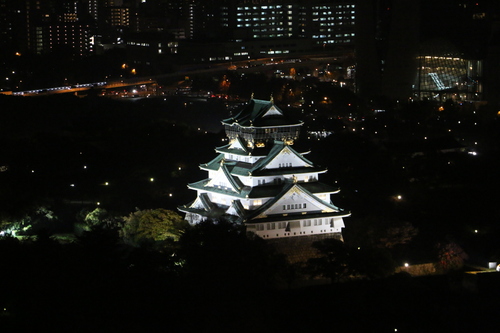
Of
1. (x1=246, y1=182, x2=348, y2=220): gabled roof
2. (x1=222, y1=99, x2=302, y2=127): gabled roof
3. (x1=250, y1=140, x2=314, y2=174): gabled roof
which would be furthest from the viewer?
(x1=222, y1=99, x2=302, y2=127): gabled roof

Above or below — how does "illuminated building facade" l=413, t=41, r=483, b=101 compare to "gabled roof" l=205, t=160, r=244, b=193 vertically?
below

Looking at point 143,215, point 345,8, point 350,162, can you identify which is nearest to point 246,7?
point 345,8

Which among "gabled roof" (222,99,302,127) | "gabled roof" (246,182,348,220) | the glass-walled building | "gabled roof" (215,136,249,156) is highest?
"gabled roof" (222,99,302,127)

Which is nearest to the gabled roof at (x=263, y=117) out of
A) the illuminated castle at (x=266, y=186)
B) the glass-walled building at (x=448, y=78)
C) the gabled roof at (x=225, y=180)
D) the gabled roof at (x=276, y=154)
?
the illuminated castle at (x=266, y=186)

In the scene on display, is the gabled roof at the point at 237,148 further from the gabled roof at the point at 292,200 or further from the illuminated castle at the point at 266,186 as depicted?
the gabled roof at the point at 292,200

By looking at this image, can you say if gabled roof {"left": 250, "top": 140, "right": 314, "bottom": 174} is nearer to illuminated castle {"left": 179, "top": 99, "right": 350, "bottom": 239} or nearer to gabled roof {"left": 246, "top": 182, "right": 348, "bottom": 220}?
illuminated castle {"left": 179, "top": 99, "right": 350, "bottom": 239}

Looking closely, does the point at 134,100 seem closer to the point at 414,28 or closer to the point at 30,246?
the point at 414,28

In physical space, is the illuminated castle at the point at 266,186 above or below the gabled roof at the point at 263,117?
below

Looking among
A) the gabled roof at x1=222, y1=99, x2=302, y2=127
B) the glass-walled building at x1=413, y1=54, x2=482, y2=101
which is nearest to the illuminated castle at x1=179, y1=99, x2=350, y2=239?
the gabled roof at x1=222, y1=99, x2=302, y2=127

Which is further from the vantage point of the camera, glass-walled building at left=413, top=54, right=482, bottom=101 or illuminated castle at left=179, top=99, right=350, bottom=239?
glass-walled building at left=413, top=54, right=482, bottom=101
